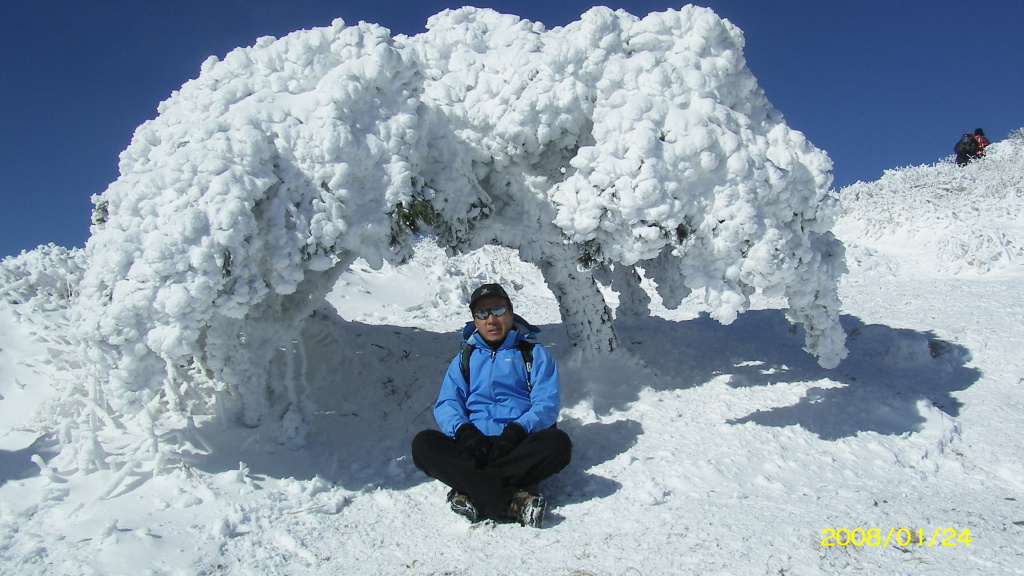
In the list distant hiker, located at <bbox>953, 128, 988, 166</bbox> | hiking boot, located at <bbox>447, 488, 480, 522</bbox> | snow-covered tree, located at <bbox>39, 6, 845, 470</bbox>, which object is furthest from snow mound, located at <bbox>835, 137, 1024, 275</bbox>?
hiking boot, located at <bbox>447, 488, 480, 522</bbox>

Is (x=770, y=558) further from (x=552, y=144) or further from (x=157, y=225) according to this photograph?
(x=157, y=225)

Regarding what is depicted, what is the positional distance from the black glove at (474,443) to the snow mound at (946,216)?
28.6 feet

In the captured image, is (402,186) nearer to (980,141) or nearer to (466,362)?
(466,362)

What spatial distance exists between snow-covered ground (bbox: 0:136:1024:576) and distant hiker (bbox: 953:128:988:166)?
1172 centimetres

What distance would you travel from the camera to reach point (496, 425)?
405 cm

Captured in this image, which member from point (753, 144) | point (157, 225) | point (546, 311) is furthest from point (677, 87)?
point (546, 311)

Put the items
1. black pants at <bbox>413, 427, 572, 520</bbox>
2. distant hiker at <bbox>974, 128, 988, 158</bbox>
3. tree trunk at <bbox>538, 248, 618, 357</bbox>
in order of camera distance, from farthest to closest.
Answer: distant hiker at <bbox>974, 128, 988, 158</bbox>
tree trunk at <bbox>538, 248, 618, 357</bbox>
black pants at <bbox>413, 427, 572, 520</bbox>

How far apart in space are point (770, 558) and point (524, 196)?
327 centimetres

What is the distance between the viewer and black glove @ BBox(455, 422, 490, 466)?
3.72m

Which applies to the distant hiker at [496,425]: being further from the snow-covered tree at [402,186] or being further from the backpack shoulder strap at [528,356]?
the snow-covered tree at [402,186]

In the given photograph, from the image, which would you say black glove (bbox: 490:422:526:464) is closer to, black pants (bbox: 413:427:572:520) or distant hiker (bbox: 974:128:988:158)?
black pants (bbox: 413:427:572:520)

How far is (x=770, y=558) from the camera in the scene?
2893 mm

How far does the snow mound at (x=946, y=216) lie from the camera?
9.48m

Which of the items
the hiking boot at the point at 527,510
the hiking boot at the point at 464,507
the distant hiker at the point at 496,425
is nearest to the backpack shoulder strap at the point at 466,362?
the distant hiker at the point at 496,425
